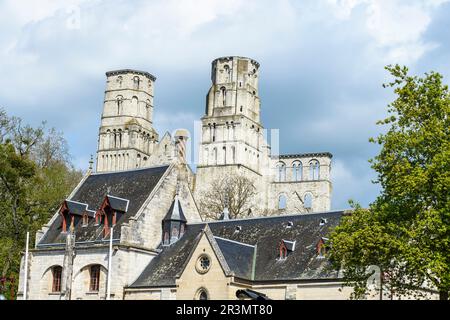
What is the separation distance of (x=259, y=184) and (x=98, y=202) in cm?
7391

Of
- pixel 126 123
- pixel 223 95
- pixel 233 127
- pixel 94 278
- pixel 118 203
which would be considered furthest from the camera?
pixel 126 123

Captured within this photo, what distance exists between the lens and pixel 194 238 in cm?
4728

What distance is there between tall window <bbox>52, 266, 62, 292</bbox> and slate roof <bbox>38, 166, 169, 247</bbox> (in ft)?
6.43

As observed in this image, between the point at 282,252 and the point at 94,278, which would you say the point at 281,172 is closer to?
the point at 94,278

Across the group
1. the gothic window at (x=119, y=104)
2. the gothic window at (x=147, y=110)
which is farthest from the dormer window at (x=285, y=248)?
the gothic window at (x=147, y=110)

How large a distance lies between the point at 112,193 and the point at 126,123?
3378 inches

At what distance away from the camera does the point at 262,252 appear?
154ft

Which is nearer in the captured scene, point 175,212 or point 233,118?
point 175,212

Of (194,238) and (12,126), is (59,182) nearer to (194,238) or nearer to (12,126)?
(12,126)

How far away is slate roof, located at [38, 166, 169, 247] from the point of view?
49.8 metres

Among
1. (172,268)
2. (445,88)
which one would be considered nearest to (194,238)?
(172,268)

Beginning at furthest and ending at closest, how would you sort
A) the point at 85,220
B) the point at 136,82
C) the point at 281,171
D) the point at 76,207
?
the point at 136,82 → the point at 281,171 → the point at 76,207 → the point at 85,220

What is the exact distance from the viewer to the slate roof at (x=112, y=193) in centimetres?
4975

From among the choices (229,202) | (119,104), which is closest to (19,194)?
(229,202)
